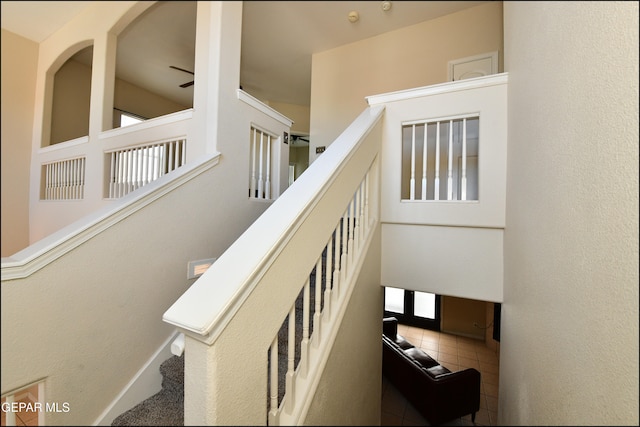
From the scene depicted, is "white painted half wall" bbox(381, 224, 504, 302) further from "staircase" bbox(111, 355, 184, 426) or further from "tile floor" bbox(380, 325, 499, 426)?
"staircase" bbox(111, 355, 184, 426)

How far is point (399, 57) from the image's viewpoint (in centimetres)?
147

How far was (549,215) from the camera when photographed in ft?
2.20

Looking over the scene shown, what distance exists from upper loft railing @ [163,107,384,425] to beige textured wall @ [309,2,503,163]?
506 millimetres

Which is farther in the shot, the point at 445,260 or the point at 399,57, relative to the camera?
the point at 399,57

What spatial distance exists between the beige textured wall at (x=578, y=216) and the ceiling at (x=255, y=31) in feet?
1.41

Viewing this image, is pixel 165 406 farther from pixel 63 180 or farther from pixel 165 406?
pixel 63 180

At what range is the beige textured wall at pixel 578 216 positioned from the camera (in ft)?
1.38

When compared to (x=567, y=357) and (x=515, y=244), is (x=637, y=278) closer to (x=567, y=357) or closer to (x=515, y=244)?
(x=567, y=357)

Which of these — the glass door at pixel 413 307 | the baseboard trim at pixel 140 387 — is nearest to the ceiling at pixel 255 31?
the baseboard trim at pixel 140 387

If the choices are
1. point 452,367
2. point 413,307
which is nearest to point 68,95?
point 413,307

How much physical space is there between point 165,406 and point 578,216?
3.19ft

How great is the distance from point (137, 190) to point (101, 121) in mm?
175

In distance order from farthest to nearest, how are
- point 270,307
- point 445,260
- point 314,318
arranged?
point 445,260
point 314,318
point 270,307

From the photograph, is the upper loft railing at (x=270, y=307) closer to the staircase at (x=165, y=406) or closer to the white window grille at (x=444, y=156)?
the staircase at (x=165, y=406)
